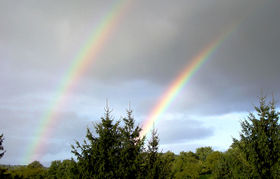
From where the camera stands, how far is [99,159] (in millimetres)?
15078

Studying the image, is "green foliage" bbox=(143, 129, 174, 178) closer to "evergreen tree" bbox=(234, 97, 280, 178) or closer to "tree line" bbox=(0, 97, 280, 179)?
"tree line" bbox=(0, 97, 280, 179)

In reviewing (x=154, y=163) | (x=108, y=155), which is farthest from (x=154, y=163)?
(x=108, y=155)

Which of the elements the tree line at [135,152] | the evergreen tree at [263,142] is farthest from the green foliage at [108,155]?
the evergreen tree at [263,142]

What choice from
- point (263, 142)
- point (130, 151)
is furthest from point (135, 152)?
point (263, 142)

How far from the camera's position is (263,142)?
15.4 meters

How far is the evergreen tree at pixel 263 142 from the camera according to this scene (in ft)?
49.4

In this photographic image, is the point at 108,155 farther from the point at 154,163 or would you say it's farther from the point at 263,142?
the point at 263,142

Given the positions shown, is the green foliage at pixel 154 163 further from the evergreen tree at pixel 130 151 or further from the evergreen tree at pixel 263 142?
the evergreen tree at pixel 263 142

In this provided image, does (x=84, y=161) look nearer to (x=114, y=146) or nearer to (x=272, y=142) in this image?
(x=114, y=146)

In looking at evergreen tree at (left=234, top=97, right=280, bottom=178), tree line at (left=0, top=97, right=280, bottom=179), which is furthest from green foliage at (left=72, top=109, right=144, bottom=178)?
evergreen tree at (left=234, top=97, right=280, bottom=178)

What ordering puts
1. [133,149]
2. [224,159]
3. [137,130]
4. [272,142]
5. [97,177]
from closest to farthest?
[97,177] → [272,142] → [133,149] → [137,130] → [224,159]

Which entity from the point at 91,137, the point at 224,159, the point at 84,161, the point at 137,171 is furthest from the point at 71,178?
the point at 224,159

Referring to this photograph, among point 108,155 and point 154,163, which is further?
Result: point 154,163

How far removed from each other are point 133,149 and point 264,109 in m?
9.53
